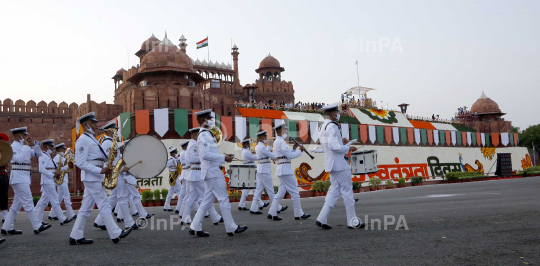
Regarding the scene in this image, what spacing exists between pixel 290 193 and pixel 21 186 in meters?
5.71

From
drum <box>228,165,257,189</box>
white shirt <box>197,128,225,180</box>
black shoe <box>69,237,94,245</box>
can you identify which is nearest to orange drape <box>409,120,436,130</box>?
drum <box>228,165,257,189</box>

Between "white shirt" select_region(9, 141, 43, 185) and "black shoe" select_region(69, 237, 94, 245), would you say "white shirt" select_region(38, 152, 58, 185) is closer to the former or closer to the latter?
"white shirt" select_region(9, 141, 43, 185)

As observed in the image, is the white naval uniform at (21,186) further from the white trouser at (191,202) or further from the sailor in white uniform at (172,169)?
the sailor in white uniform at (172,169)

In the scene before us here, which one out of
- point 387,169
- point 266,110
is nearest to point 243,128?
point 266,110

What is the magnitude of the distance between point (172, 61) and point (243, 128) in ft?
22.6

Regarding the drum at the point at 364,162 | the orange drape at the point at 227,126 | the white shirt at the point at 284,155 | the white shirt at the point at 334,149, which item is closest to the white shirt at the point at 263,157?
the white shirt at the point at 284,155

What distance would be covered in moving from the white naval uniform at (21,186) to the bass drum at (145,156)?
2760mm

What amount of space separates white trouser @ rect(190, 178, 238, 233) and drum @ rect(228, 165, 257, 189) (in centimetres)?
206

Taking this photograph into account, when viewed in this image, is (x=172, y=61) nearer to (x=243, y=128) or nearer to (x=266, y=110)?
(x=243, y=128)

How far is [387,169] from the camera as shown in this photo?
115 ft

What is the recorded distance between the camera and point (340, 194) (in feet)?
24.2

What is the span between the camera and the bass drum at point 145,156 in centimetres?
733

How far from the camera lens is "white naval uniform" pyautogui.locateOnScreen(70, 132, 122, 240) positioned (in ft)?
21.3

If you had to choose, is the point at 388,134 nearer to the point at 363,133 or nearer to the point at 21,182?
the point at 363,133
